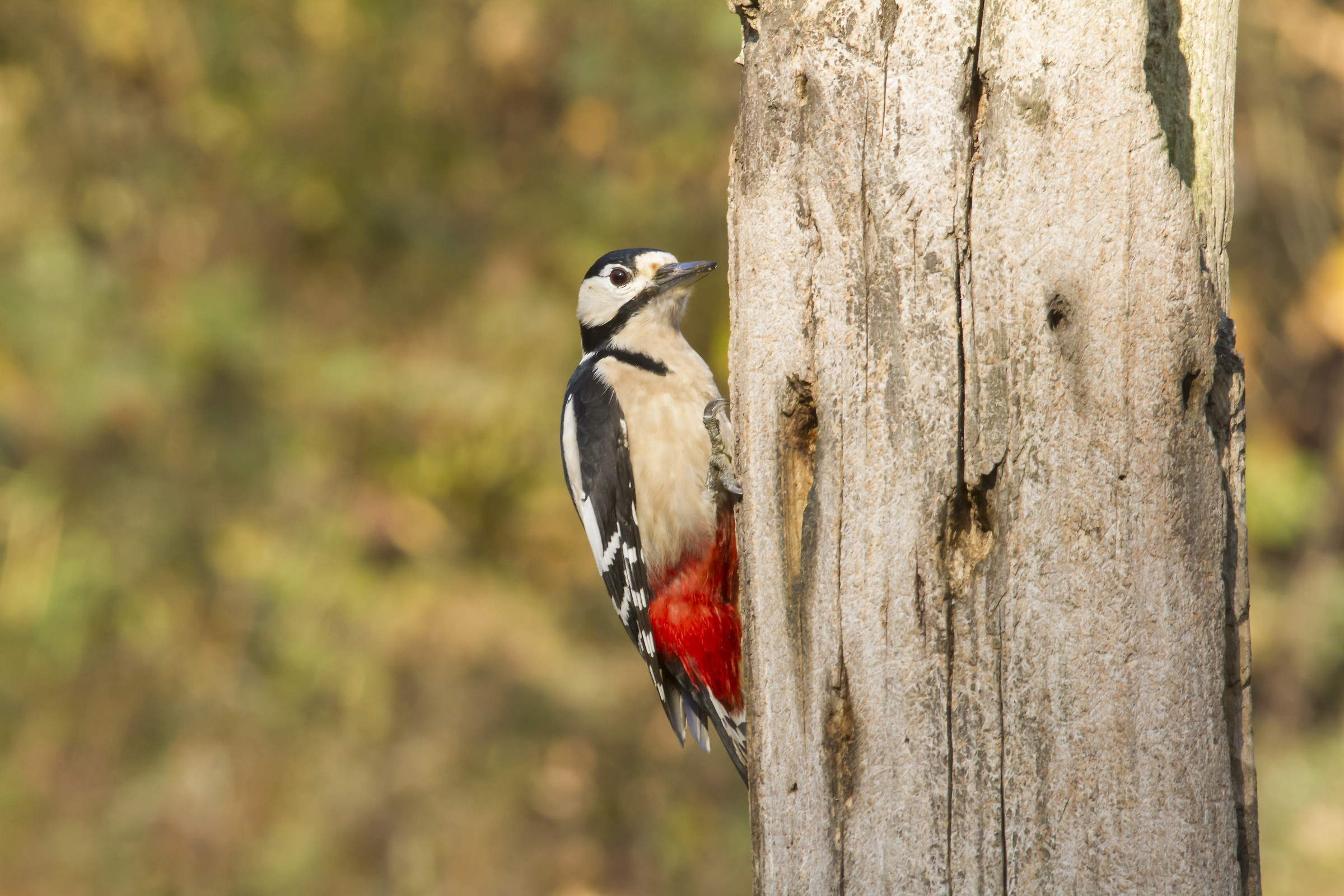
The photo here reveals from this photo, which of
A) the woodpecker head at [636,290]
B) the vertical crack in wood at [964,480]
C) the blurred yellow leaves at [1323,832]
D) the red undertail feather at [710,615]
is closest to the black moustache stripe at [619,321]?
the woodpecker head at [636,290]

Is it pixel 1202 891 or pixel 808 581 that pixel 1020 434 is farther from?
pixel 1202 891

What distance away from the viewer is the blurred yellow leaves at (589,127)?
20.5 feet

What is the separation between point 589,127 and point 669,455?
12.8 ft

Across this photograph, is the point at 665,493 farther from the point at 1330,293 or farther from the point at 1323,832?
the point at 1323,832

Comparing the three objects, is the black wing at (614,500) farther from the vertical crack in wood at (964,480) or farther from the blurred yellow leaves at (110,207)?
the blurred yellow leaves at (110,207)

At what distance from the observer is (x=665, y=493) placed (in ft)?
9.40

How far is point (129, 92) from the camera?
6152mm

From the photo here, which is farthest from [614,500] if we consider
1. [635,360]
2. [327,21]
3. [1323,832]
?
[1323,832]

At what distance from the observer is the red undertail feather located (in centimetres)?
278

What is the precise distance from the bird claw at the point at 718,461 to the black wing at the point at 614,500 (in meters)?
0.32

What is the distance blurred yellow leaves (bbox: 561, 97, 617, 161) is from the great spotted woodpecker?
3127mm

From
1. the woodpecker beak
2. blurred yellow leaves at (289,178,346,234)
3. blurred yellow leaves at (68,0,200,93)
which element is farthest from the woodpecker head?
blurred yellow leaves at (68,0,200,93)

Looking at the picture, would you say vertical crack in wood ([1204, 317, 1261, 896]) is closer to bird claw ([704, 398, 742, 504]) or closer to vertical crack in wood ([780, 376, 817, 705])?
vertical crack in wood ([780, 376, 817, 705])

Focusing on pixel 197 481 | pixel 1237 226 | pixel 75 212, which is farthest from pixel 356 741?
pixel 1237 226
